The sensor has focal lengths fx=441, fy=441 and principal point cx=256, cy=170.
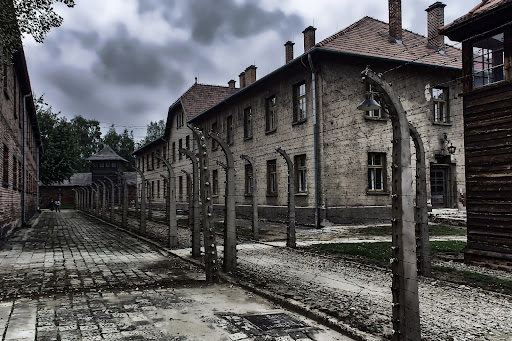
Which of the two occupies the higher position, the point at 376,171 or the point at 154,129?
the point at 154,129

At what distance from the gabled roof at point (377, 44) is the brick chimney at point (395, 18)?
0.37 metres

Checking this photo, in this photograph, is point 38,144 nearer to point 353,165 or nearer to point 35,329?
point 353,165

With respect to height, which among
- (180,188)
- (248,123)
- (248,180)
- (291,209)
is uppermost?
(248,123)

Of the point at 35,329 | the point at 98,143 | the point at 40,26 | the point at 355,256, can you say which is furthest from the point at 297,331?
the point at 98,143

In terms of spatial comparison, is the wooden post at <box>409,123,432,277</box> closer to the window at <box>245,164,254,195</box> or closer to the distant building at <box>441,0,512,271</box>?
the distant building at <box>441,0,512,271</box>

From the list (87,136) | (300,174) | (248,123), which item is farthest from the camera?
(87,136)

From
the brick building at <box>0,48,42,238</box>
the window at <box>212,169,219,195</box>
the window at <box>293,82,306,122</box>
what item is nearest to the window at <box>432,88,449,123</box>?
the window at <box>293,82,306,122</box>

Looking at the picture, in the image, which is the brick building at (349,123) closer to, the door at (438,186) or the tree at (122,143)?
the door at (438,186)

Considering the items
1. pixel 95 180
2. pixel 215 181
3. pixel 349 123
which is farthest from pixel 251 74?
pixel 95 180

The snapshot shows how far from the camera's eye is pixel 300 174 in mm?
20094

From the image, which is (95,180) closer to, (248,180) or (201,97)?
(201,97)

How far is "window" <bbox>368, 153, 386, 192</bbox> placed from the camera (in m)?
19.4

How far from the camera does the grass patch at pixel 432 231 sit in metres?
14.9

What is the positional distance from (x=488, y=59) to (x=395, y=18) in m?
13.9
